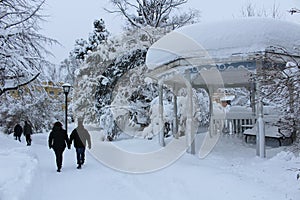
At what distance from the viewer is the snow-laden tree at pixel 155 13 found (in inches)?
1013

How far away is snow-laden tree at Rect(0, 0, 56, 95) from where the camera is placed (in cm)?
1024

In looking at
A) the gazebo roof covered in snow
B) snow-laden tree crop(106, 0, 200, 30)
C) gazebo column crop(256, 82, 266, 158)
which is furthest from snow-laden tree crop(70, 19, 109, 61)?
gazebo column crop(256, 82, 266, 158)

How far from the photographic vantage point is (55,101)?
3094 cm

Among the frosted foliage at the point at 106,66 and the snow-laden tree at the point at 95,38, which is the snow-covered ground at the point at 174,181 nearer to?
the frosted foliage at the point at 106,66

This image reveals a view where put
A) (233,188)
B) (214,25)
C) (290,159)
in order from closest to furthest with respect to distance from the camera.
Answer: (233,188) < (290,159) < (214,25)

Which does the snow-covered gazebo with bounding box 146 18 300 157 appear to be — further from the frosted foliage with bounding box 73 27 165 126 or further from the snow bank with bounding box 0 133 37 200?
the frosted foliage with bounding box 73 27 165 126

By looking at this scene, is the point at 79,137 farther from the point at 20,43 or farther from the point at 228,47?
the point at 228,47

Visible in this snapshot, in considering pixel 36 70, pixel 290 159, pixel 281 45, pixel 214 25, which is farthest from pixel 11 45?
pixel 290 159

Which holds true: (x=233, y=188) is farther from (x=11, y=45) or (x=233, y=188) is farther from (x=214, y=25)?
(x=11, y=45)

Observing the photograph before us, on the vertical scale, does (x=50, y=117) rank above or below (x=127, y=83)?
below

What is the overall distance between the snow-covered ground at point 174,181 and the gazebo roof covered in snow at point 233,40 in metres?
2.80

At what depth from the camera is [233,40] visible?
8391 millimetres

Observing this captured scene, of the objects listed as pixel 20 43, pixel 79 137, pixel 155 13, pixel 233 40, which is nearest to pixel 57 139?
pixel 79 137

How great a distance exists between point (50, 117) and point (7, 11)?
61.8ft
